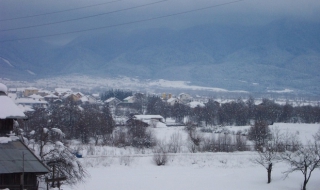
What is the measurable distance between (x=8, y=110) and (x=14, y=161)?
209 centimetres

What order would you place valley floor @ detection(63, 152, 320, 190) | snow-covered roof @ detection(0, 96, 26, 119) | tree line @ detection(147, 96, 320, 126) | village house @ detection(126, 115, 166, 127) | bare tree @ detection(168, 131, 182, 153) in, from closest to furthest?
snow-covered roof @ detection(0, 96, 26, 119)
valley floor @ detection(63, 152, 320, 190)
bare tree @ detection(168, 131, 182, 153)
village house @ detection(126, 115, 166, 127)
tree line @ detection(147, 96, 320, 126)

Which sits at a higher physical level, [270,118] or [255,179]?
[270,118]

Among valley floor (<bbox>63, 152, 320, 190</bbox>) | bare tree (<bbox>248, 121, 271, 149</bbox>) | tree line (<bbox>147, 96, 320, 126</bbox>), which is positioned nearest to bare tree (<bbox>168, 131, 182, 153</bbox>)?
valley floor (<bbox>63, 152, 320, 190</bbox>)

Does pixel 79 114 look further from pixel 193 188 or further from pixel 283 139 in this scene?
pixel 193 188

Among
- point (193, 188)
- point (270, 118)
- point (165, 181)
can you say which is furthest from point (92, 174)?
point (270, 118)

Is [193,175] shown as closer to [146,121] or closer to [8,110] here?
[8,110]

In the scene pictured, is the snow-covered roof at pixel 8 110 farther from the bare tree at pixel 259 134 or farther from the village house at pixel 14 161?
the bare tree at pixel 259 134

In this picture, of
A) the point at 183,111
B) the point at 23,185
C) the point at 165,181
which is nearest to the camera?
the point at 23,185

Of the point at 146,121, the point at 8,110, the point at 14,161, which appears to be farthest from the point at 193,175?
the point at 146,121

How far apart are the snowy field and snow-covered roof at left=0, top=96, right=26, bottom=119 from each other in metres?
9.21

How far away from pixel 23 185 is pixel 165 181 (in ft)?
54.7

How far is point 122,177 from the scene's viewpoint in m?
29.4

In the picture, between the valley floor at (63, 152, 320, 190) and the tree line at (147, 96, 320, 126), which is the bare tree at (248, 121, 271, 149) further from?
the tree line at (147, 96, 320, 126)

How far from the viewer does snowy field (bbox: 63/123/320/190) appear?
2689 cm
